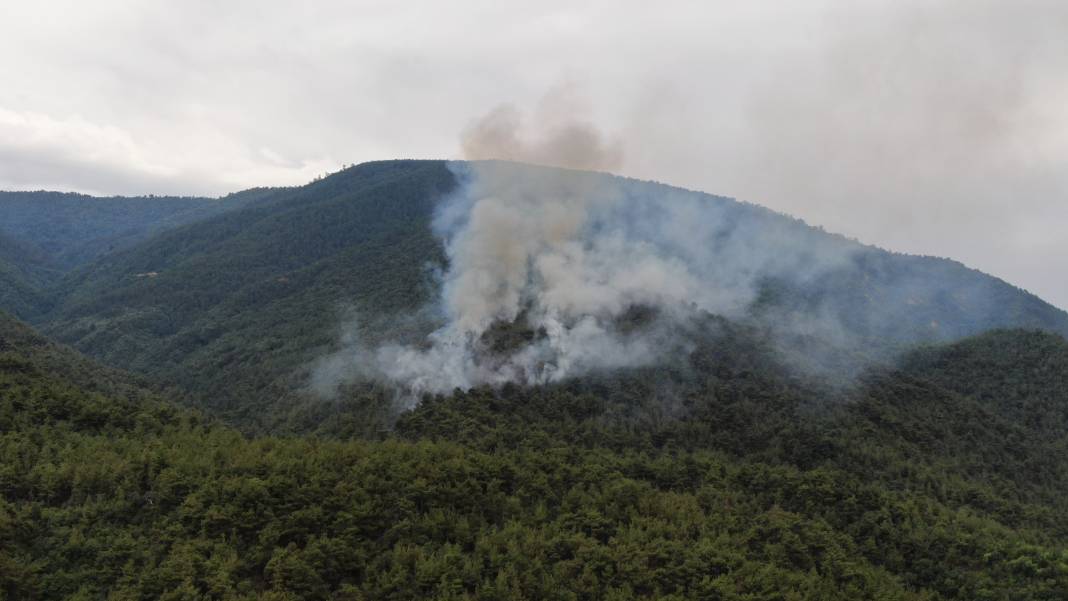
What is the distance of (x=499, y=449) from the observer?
179 feet

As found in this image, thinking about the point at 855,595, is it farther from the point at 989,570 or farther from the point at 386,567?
the point at 386,567

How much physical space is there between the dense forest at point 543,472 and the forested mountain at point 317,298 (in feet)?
5.86

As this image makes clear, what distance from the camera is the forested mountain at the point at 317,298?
340 feet

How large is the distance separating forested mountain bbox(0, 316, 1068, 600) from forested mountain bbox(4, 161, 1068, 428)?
23.0 m

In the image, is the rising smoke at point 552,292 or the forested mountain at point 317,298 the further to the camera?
the forested mountain at point 317,298

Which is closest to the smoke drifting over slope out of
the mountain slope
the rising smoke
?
the rising smoke

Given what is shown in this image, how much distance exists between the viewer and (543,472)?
1886 inches

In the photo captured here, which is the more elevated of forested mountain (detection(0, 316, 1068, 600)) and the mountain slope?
the mountain slope

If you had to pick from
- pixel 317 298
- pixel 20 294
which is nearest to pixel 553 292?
pixel 317 298

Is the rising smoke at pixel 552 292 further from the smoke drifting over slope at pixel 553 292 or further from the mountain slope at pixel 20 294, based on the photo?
the mountain slope at pixel 20 294

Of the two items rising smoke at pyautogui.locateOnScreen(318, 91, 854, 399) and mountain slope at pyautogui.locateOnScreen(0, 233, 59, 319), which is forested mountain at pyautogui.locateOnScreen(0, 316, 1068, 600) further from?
mountain slope at pyautogui.locateOnScreen(0, 233, 59, 319)

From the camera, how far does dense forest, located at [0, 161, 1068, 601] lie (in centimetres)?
3353

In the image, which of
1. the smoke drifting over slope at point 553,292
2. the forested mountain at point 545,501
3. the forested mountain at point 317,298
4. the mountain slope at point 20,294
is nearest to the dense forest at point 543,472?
the forested mountain at point 545,501

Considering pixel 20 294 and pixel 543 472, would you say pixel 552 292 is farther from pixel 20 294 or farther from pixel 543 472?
pixel 20 294
